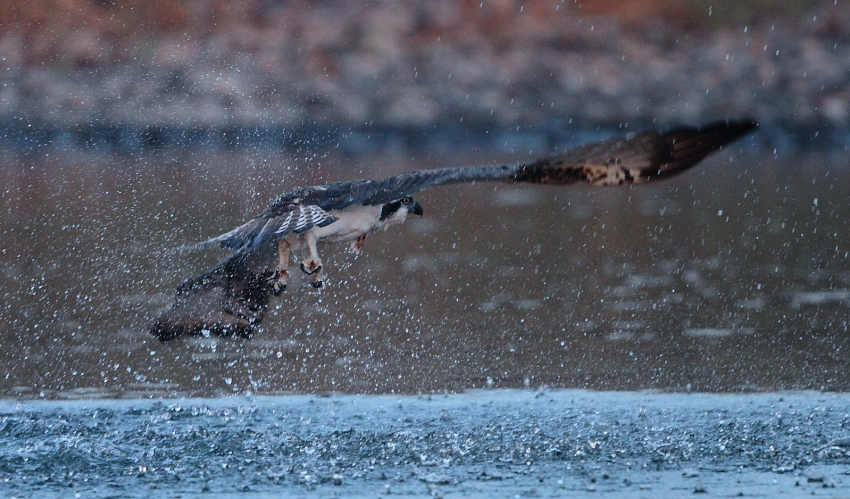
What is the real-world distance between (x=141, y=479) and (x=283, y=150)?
22.2 metres

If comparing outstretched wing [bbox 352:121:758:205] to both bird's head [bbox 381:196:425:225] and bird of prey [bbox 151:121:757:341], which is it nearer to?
bird of prey [bbox 151:121:757:341]

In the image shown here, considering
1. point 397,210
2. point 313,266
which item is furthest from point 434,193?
point 313,266

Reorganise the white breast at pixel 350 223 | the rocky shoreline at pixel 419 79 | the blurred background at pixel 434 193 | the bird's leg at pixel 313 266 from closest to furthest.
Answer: the bird's leg at pixel 313 266 < the white breast at pixel 350 223 < the blurred background at pixel 434 193 < the rocky shoreline at pixel 419 79

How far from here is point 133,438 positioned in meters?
8.32

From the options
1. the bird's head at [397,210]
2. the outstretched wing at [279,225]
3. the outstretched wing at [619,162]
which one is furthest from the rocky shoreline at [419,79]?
the outstretched wing at [619,162]

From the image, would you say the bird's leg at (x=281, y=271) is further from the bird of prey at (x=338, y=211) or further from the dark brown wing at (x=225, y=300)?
the dark brown wing at (x=225, y=300)

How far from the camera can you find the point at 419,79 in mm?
33344

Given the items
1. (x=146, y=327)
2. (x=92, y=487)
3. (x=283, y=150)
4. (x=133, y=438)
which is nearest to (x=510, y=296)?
(x=146, y=327)

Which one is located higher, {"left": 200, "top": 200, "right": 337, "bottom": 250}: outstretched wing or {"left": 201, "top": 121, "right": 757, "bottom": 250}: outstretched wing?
{"left": 201, "top": 121, "right": 757, "bottom": 250}: outstretched wing

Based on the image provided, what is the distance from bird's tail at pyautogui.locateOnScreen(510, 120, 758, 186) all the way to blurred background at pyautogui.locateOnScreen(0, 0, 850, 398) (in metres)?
2.38

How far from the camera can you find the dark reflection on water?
10.2 m

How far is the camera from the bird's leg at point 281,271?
8.37m

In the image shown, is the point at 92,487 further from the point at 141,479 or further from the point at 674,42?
the point at 674,42

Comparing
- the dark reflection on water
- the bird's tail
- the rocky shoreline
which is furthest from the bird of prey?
the rocky shoreline
